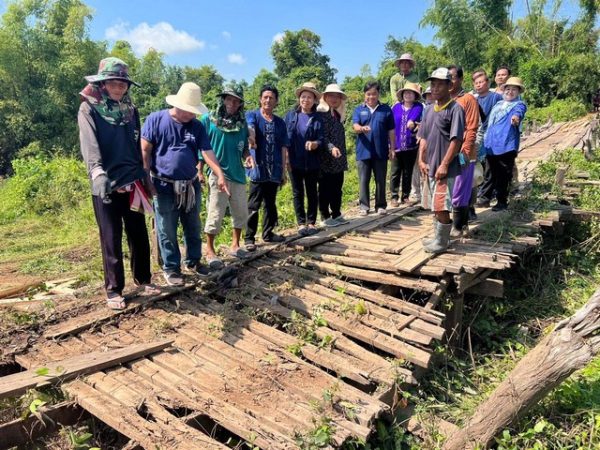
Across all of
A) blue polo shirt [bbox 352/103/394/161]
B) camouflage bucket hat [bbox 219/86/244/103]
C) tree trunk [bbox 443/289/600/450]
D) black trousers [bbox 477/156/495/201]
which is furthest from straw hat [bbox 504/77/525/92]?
tree trunk [bbox 443/289/600/450]

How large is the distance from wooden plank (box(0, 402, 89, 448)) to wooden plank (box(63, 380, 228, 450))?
0.32 ft

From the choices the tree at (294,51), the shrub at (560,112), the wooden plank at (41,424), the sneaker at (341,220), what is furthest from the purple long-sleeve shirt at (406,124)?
the tree at (294,51)

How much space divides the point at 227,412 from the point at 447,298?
105 inches

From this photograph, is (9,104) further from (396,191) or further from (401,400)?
(401,400)

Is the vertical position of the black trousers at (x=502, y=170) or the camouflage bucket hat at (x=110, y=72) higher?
the camouflage bucket hat at (x=110, y=72)

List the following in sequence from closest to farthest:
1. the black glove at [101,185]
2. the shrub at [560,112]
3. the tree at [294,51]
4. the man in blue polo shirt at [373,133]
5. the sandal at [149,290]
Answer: the black glove at [101,185] < the sandal at [149,290] < the man in blue polo shirt at [373,133] < the shrub at [560,112] < the tree at [294,51]

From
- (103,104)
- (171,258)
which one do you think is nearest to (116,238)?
(171,258)

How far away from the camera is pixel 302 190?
5.91 meters

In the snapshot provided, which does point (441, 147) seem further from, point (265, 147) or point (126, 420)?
point (126, 420)

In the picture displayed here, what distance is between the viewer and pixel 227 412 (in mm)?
2859

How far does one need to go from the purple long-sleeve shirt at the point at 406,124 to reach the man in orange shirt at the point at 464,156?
137 cm

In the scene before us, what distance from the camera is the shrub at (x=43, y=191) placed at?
12.3 metres

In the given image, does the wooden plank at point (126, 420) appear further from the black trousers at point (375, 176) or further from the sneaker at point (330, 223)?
the black trousers at point (375, 176)

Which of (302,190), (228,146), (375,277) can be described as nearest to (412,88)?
(302,190)
